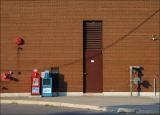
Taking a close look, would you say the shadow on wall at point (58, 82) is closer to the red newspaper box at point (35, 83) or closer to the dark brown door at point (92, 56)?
the red newspaper box at point (35, 83)

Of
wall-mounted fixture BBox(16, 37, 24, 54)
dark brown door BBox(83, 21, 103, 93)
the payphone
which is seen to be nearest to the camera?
the payphone

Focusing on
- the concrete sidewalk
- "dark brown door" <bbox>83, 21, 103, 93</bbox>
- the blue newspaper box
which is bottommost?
the concrete sidewalk

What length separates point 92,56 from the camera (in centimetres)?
2716

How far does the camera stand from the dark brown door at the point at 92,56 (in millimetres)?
27078

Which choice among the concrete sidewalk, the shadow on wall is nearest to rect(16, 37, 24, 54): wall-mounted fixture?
the shadow on wall

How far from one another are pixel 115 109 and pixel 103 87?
6.49 metres

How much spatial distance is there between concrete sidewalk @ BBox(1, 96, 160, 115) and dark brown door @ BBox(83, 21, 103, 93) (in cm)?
137

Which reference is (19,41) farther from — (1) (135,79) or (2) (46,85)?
(1) (135,79)

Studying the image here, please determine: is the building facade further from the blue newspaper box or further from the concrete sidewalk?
the concrete sidewalk

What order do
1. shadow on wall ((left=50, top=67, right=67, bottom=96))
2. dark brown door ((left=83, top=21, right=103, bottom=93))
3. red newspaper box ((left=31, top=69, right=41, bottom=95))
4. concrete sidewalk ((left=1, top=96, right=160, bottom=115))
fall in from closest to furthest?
1. concrete sidewalk ((left=1, top=96, right=160, bottom=115))
2. red newspaper box ((left=31, top=69, right=41, bottom=95))
3. shadow on wall ((left=50, top=67, right=67, bottom=96))
4. dark brown door ((left=83, top=21, right=103, bottom=93))

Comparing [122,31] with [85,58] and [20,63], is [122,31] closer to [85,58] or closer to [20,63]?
[85,58]

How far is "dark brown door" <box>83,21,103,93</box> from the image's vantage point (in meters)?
27.1

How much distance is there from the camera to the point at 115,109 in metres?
20.4

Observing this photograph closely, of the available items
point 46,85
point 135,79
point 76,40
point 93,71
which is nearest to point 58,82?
point 46,85
